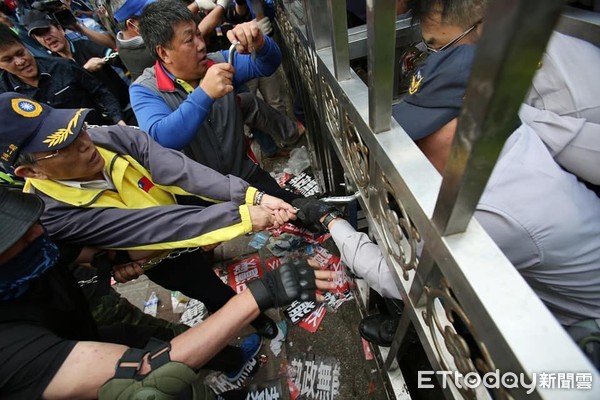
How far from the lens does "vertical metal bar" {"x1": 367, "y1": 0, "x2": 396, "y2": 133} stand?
2.50 ft

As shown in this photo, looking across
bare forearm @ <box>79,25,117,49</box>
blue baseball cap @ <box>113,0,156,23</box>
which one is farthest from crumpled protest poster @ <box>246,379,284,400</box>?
bare forearm @ <box>79,25,117,49</box>

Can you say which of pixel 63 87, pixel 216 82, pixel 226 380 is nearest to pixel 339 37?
pixel 216 82

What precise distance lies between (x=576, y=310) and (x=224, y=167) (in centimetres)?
234

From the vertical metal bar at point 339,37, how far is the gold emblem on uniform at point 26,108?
1.55 meters

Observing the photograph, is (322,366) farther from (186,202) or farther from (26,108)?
(26,108)

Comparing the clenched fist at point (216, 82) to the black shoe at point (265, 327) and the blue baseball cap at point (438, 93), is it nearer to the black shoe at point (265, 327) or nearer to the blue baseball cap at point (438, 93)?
the blue baseball cap at point (438, 93)

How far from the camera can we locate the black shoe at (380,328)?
1888 mm

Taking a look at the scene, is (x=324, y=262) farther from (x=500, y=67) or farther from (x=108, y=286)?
(x=500, y=67)

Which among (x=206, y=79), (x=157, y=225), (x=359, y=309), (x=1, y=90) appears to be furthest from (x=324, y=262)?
(x=1, y=90)

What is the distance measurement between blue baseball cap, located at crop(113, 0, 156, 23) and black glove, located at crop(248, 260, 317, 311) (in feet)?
8.55

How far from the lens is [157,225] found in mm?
1816

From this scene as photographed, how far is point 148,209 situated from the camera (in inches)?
71.9

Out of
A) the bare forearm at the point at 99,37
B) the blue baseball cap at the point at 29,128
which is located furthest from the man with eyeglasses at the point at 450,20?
the bare forearm at the point at 99,37

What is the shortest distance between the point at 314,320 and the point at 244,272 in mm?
936
